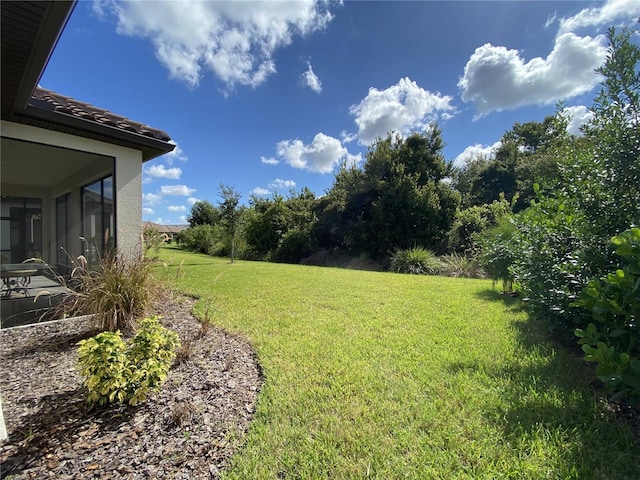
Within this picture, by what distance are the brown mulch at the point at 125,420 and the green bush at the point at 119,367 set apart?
0.20m

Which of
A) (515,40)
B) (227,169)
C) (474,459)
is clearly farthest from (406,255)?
(227,169)

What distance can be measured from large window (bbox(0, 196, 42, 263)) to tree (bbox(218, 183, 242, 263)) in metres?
8.45

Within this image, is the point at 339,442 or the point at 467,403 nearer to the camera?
the point at 339,442

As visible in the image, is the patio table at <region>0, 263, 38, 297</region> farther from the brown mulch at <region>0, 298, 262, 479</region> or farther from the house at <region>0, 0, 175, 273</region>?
the brown mulch at <region>0, 298, 262, 479</region>

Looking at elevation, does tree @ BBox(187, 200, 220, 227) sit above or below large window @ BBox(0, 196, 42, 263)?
above

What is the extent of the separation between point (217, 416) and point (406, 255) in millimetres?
12030

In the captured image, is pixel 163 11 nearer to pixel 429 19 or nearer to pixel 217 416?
pixel 217 416

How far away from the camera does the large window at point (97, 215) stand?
6.13m

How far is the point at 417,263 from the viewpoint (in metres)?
12.9

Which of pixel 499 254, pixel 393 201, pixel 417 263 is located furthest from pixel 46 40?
pixel 393 201

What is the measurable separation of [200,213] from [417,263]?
1093 inches

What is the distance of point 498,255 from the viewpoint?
6625 millimetres

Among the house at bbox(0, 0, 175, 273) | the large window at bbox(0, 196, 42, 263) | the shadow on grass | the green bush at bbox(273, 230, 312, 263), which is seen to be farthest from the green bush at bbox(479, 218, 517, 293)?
the large window at bbox(0, 196, 42, 263)

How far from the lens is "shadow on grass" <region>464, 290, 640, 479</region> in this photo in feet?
6.21
